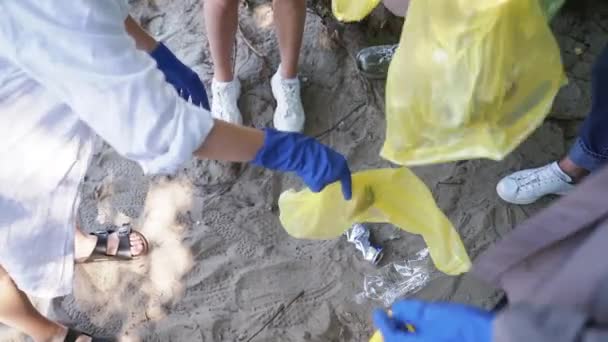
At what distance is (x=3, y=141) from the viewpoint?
1.09m

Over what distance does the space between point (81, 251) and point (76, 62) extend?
2.96 ft

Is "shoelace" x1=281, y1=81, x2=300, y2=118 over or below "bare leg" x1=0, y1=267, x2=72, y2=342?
over

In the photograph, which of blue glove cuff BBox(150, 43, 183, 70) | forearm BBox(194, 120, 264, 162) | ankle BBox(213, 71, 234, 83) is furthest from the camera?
ankle BBox(213, 71, 234, 83)

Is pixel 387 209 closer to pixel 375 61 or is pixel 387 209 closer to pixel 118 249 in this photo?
pixel 375 61

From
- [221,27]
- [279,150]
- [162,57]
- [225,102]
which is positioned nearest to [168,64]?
[162,57]

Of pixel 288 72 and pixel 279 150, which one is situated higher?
pixel 279 150

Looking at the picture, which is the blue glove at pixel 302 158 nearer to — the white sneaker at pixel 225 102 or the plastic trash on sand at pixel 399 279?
the plastic trash on sand at pixel 399 279

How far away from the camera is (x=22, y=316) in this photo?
136 cm

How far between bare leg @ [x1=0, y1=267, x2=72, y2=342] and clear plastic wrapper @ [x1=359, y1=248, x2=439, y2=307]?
2.39 ft

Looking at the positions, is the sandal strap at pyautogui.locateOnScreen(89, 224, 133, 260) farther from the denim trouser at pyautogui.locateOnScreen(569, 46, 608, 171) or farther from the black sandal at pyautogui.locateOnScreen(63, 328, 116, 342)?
the denim trouser at pyautogui.locateOnScreen(569, 46, 608, 171)

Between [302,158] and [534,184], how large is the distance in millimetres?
715

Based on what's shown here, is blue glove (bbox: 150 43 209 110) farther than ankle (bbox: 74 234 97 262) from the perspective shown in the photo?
No

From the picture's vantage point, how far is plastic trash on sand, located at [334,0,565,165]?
119cm

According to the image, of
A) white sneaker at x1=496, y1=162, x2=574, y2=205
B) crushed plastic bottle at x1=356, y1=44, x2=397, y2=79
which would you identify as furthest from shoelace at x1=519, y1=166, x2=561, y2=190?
crushed plastic bottle at x1=356, y1=44, x2=397, y2=79
